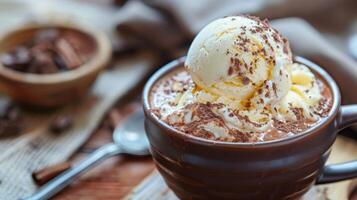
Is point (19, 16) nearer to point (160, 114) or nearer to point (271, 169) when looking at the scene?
point (160, 114)

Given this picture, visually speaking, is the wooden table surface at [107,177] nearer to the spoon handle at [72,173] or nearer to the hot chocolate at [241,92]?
the spoon handle at [72,173]

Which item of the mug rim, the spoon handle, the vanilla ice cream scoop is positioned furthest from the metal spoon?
the vanilla ice cream scoop

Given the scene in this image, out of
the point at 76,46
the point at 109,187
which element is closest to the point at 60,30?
the point at 76,46

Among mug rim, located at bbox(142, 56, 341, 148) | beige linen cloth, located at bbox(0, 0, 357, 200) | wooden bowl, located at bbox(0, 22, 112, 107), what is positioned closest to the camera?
mug rim, located at bbox(142, 56, 341, 148)

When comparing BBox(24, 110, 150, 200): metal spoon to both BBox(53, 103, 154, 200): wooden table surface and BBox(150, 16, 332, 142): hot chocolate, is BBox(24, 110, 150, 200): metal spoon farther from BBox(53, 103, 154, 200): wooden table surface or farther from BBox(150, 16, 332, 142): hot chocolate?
BBox(150, 16, 332, 142): hot chocolate

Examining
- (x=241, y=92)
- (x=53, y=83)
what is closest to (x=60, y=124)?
(x=53, y=83)

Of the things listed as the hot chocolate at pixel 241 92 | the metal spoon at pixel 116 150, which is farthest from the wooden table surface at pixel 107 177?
the hot chocolate at pixel 241 92
